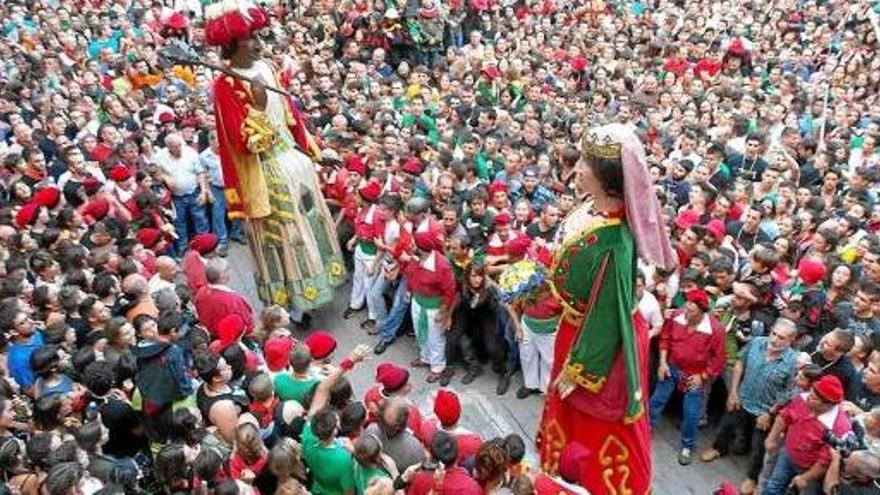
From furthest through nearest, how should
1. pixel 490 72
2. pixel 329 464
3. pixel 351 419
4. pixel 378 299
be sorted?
pixel 490 72 < pixel 378 299 < pixel 351 419 < pixel 329 464

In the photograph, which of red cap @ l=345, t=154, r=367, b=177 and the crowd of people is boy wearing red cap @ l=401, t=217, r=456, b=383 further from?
red cap @ l=345, t=154, r=367, b=177

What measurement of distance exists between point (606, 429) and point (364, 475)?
4.20 feet

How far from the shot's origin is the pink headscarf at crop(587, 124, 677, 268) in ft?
14.0

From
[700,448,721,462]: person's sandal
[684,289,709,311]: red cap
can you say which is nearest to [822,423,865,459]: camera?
[684,289,709,311]: red cap

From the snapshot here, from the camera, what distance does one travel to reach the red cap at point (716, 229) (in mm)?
7234

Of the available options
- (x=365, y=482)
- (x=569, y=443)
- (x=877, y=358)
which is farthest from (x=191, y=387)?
(x=877, y=358)

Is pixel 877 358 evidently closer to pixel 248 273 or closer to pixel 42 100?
pixel 248 273

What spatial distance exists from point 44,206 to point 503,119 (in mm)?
5083

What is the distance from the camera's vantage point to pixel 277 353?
5.99m

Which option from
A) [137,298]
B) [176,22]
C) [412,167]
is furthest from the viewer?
[176,22]

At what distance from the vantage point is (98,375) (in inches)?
213

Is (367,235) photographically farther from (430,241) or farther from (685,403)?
(685,403)

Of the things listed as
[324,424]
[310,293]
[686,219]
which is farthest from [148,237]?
[686,219]

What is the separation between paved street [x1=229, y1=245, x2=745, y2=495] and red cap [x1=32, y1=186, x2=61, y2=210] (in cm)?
188
